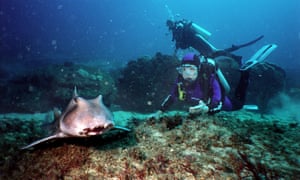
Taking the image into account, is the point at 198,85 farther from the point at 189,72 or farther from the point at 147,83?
the point at 147,83

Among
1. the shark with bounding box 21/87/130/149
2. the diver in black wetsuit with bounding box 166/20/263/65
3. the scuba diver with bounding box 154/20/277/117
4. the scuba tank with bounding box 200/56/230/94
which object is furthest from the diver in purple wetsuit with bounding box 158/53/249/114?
the diver in black wetsuit with bounding box 166/20/263/65

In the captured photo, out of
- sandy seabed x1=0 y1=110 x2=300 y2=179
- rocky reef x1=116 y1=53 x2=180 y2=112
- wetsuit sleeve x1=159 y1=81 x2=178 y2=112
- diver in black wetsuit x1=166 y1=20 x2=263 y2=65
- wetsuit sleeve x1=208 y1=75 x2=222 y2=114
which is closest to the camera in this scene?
sandy seabed x1=0 y1=110 x2=300 y2=179

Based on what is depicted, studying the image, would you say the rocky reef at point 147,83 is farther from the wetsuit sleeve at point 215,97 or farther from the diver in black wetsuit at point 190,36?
the wetsuit sleeve at point 215,97

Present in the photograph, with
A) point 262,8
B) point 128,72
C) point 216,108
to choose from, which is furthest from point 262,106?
point 262,8

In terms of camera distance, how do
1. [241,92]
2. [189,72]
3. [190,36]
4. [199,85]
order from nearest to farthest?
[189,72] → [199,85] → [241,92] → [190,36]

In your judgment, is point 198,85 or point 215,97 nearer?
point 215,97

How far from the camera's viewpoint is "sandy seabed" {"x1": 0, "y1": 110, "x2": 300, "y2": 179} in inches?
88.2

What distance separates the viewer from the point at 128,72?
1130 centimetres

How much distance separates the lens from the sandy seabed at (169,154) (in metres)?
2.24

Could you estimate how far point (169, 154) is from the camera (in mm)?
2506

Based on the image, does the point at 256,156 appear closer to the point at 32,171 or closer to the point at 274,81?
the point at 32,171

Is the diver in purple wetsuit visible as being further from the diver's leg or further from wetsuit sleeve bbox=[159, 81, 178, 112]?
the diver's leg

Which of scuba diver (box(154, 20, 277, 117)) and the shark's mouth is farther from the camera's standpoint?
scuba diver (box(154, 20, 277, 117))

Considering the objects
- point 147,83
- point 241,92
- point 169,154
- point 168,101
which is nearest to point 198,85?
point 168,101
